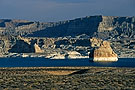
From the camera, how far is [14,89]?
4078 centimetres

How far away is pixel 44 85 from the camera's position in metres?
43.5

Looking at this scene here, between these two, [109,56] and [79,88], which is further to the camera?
[109,56]

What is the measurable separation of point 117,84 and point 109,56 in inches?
4573

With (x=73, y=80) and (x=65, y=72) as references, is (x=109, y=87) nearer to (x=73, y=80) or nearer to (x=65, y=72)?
(x=73, y=80)

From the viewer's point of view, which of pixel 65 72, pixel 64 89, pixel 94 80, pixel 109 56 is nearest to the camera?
pixel 64 89

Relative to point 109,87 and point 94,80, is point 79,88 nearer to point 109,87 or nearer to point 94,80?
point 109,87

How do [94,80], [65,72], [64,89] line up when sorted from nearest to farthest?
[64,89]
[94,80]
[65,72]

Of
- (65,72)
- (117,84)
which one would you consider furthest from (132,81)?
(65,72)

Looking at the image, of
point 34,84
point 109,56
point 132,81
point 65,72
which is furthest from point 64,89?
point 109,56

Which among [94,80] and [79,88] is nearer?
[79,88]

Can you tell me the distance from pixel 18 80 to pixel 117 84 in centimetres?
947

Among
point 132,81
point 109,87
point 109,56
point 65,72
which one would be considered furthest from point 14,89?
point 109,56

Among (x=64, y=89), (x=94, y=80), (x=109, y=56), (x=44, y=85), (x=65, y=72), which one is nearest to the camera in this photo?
(x=64, y=89)

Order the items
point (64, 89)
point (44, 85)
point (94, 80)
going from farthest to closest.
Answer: point (94, 80)
point (44, 85)
point (64, 89)
